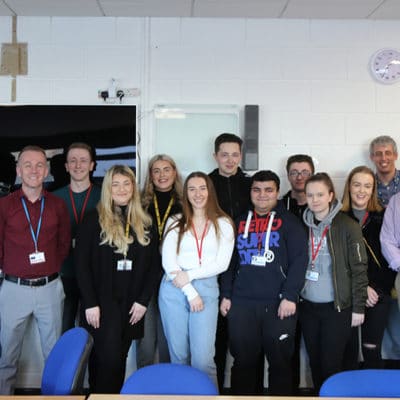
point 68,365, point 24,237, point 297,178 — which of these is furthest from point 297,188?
point 68,365

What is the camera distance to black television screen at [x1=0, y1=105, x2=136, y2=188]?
128 inches

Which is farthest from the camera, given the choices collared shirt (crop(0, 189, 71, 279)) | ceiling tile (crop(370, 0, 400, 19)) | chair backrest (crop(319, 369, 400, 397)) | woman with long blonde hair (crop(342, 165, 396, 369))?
ceiling tile (crop(370, 0, 400, 19))

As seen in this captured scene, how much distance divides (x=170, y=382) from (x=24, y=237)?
4.81 feet

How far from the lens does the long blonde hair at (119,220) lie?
7.90ft

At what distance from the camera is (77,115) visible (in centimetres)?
327

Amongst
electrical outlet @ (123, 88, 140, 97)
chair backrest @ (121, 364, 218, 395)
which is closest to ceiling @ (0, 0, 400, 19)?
electrical outlet @ (123, 88, 140, 97)

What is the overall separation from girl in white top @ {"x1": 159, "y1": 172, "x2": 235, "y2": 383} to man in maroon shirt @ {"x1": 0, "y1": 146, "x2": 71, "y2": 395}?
2.41 ft

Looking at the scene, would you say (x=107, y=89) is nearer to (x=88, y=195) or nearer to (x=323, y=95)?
(x=88, y=195)

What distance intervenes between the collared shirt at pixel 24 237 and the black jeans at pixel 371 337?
6.70 ft

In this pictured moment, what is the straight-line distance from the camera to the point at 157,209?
2789mm

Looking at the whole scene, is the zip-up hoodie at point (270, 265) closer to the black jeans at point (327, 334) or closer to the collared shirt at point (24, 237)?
the black jeans at point (327, 334)

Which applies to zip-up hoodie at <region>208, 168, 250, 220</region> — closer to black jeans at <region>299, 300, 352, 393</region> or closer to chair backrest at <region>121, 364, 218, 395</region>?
black jeans at <region>299, 300, 352, 393</region>

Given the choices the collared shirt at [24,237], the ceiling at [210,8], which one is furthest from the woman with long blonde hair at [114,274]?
the ceiling at [210,8]

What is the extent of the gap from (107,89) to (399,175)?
240 cm
